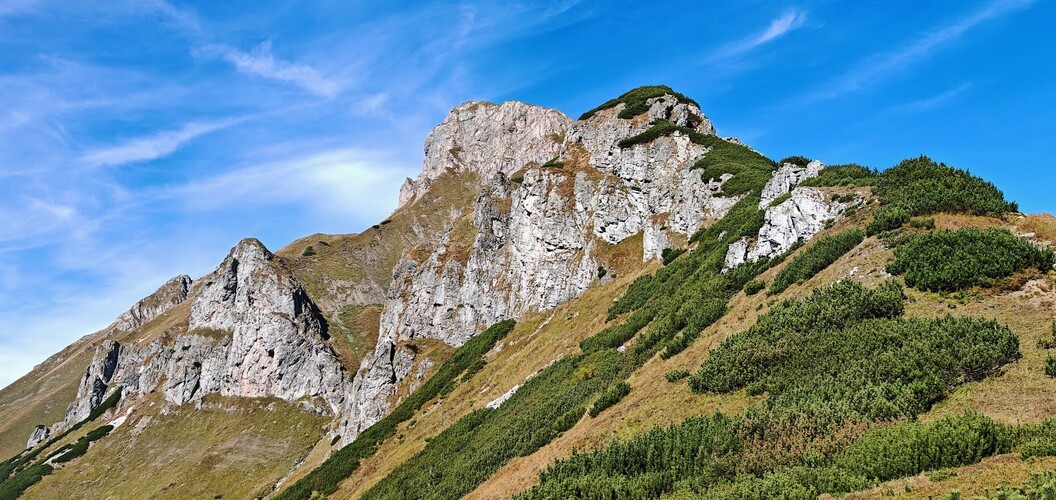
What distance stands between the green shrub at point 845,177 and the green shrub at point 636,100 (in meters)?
41.0

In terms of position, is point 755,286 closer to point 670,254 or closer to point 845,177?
point 845,177

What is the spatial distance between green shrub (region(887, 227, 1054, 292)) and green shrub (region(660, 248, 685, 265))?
29.1 meters

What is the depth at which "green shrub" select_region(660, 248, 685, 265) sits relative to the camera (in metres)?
51.4

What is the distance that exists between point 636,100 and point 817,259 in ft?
186

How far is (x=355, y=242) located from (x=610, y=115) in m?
126

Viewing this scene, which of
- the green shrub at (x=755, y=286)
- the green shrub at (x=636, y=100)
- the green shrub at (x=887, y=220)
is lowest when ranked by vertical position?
the green shrub at (x=755, y=286)

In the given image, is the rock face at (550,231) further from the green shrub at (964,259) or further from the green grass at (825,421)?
the green grass at (825,421)

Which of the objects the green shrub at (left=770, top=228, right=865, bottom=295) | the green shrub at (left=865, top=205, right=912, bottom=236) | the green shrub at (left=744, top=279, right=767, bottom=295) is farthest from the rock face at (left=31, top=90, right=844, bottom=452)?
the green shrub at (left=865, top=205, right=912, bottom=236)

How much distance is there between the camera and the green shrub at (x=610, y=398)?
26141 mm

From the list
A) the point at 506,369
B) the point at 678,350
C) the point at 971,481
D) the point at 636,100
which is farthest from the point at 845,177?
the point at 636,100

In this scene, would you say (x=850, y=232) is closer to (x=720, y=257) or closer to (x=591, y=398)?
(x=720, y=257)

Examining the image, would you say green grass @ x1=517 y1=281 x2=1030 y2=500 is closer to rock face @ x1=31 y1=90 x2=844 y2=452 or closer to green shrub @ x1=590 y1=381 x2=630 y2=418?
green shrub @ x1=590 y1=381 x2=630 y2=418

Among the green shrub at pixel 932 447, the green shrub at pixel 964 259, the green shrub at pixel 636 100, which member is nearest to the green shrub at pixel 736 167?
the green shrub at pixel 636 100

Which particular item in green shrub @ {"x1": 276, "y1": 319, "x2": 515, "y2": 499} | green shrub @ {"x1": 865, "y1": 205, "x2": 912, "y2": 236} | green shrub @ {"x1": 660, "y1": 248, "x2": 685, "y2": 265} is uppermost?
green shrub @ {"x1": 660, "y1": 248, "x2": 685, "y2": 265}
